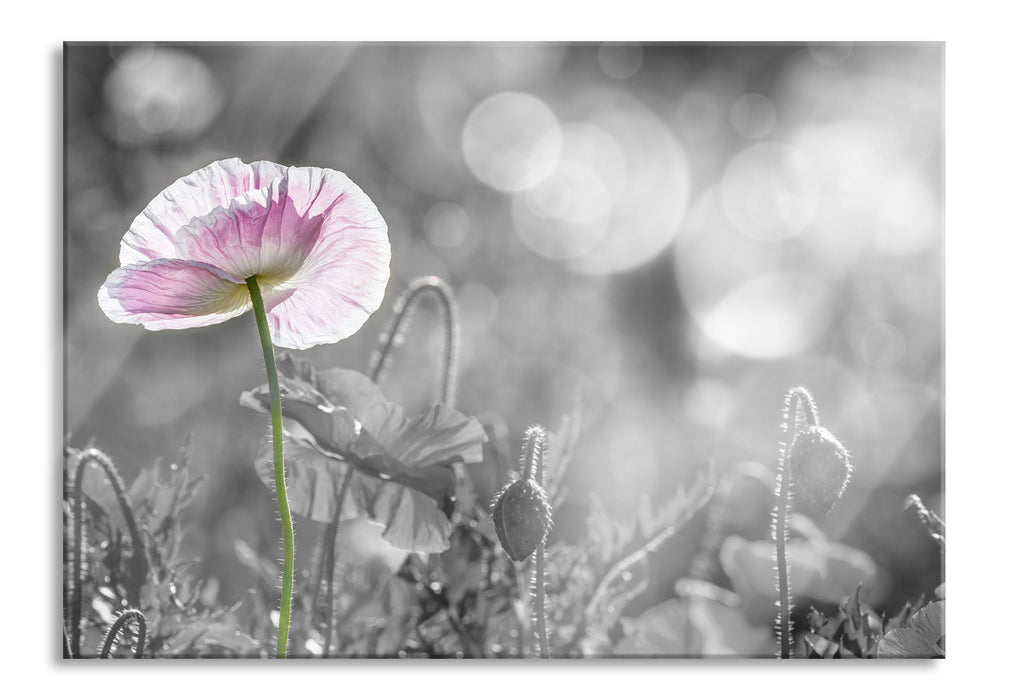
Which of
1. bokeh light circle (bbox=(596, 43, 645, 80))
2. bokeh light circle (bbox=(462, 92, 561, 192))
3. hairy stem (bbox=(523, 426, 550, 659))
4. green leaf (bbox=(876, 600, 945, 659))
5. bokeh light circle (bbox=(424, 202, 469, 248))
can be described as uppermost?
bokeh light circle (bbox=(596, 43, 645, 80))

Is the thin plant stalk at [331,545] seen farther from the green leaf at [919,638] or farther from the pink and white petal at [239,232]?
the green leaf at [919,638]

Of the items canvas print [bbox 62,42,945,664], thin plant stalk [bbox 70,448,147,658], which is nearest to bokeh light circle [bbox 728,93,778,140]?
canvas print [bbox 62,42,945,664]

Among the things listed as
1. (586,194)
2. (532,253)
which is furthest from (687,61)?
(532,253)

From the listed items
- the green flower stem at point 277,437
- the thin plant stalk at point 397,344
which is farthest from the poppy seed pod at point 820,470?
the green flower stem at point 277,437

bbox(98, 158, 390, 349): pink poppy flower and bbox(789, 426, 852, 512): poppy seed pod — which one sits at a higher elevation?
bbox(98, 158, 390, 349): pink poppy flower

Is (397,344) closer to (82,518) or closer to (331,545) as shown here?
(331,545)

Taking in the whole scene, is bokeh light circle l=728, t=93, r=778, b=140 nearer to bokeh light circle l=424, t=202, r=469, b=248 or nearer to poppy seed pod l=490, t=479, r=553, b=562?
bokeh light circle l=424, t=202, r=469, b=248
